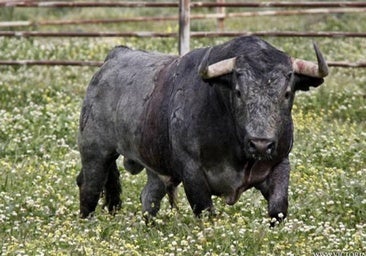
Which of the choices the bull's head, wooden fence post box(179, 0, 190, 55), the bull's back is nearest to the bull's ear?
the bull's head

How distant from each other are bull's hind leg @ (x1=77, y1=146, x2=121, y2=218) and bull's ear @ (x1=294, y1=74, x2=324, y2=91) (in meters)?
2.11

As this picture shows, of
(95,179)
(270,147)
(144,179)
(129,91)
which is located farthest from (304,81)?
(144,179)

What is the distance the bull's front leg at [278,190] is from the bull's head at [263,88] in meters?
0.14

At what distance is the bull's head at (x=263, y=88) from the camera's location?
764cm

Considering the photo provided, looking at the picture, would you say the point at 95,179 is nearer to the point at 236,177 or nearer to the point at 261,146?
the point at 236,177

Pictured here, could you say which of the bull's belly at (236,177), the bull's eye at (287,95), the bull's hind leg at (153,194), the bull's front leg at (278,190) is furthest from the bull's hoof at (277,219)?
the bull's hind leg at (153,194)

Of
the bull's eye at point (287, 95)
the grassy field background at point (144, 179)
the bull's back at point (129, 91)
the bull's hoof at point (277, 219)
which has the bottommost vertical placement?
the grassy field background at point (144, 179)

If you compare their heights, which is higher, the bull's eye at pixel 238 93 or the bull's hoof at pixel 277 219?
the bull's eye at pixel 238 93

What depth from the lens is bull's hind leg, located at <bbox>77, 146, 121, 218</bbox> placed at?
9.70m

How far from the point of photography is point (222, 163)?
26.8 feet

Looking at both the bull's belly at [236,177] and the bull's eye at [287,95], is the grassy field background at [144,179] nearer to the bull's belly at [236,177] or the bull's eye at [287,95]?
the bull's belly at [236,177]

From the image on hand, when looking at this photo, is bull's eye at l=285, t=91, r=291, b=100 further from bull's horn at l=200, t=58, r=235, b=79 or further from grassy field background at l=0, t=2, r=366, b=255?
grassy field background at l=0, t=2, r=366, b=255

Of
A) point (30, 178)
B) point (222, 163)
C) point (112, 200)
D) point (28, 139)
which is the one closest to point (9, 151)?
point (28, 139)

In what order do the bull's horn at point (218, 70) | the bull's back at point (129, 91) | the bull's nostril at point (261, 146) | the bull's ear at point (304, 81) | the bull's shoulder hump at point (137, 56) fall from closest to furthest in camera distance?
1. the bull's nostril at point (261, 146)
2. the bull's horn at point (218, 70)
3. the bull's ear at point (304, 81)
4. the bull's back at point (129, 91)
5. the bull's shoulder hump at point (137, 56)
